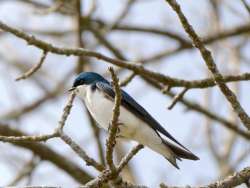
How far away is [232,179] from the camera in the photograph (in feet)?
8.67

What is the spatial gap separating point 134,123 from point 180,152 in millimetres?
282

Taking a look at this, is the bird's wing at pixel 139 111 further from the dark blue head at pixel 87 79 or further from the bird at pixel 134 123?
the dark blue head at pixel 87 79

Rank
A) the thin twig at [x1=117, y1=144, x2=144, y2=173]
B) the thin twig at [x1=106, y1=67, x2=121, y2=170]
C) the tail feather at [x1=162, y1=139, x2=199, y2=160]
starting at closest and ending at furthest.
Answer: the thin twig at [x1=106, y1=67, x2=121, y2=170]
the thin twig at [x1=117, y1=144, x2=144, y2=173]
the tail feather at [x1=162, y1=139, x2=199, y2=160]

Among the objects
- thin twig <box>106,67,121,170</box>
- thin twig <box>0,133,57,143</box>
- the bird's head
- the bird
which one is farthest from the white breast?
thin twig <box>106,67,121,170</box>

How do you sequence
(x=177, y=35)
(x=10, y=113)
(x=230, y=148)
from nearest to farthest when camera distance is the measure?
(x=177, y=35) → (x=10, y=113) → (x=230, y=148)

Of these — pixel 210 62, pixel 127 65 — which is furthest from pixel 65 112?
pixel 210 62

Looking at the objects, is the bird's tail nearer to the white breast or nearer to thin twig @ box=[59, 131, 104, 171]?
the white breast

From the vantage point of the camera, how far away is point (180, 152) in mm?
2977

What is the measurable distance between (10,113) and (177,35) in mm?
2245

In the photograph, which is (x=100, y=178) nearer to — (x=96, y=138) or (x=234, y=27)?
(x=96, y=138)

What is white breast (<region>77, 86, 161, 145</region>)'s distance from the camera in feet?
10.0

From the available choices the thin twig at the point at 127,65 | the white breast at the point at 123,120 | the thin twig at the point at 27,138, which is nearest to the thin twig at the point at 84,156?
the thin twig at the point at 27,138

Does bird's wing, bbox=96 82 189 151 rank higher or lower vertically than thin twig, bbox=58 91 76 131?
higher

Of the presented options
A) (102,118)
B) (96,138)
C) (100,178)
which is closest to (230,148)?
(96,138)
